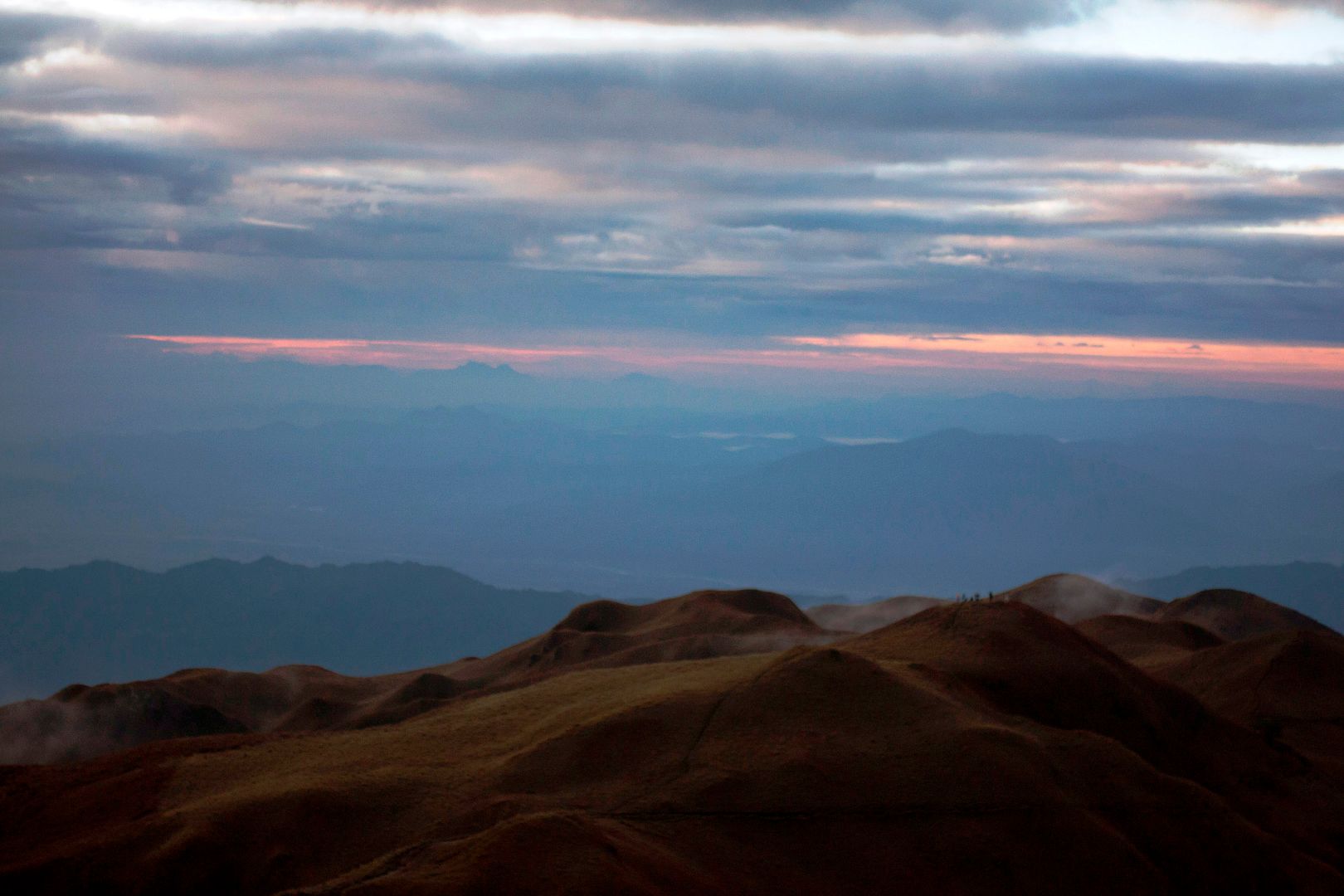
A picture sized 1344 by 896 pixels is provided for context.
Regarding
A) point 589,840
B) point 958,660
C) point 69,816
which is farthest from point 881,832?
point 69,816

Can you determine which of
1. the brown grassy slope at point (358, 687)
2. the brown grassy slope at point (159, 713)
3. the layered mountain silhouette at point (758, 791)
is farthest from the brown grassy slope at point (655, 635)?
the layered mountain silhouette at point (758, 791)

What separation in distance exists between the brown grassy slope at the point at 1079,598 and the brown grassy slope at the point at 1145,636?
2910cm

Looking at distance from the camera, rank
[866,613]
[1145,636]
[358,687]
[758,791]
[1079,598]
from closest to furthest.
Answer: [758,791], [1145,636], [358,687], [1079,598], [866,613]

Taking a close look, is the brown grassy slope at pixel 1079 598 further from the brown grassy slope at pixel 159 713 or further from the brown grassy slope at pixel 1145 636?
the brown grassy slope at pixel 159 713

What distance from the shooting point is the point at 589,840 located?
36844 millimetres

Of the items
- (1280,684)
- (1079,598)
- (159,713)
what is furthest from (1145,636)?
(159,713)

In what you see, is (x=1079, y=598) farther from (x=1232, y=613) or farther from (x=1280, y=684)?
(x=1280, y=684)

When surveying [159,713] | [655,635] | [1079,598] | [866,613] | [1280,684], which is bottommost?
[159,713]

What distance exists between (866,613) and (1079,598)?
2777cm

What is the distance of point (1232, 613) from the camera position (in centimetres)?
13962

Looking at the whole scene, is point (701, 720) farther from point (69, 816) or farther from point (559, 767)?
point (69, 816)

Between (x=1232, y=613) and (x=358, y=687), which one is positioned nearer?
(x=358, y=687)

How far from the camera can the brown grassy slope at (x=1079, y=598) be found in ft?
473

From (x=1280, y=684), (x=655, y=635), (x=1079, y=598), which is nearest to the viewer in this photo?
(x=1280, y=684)
